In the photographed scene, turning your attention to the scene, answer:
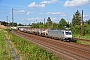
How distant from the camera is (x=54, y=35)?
149 feet

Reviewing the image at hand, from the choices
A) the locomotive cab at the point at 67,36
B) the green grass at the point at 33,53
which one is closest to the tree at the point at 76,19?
the locomotive cab at the point at 67,36

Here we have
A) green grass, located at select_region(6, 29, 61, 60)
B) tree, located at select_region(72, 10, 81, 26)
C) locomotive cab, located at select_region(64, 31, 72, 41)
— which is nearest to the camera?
green grass, located at select_region(6, 29, 61, 60)

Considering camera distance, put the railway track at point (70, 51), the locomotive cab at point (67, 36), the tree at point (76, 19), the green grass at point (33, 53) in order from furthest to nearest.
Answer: the tree at point (76, 19) < the locomotive cab at point (67, 36) < the railway track at point (70, 51) < the green grass at point (33, 53)

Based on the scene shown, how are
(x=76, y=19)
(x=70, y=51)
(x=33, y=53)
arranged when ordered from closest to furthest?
(x=33, y=53)
(x=70, y=51)
(x=76, y=19)

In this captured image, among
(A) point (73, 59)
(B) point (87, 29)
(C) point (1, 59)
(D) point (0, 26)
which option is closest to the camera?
(C) point (1, 59)

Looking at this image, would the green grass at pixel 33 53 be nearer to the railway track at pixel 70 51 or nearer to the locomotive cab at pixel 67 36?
the railway track at pixel 70 51

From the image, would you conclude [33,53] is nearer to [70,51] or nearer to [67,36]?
[70,51]

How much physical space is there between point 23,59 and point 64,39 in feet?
82.5

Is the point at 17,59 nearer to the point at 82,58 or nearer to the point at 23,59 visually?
the point at 23,59

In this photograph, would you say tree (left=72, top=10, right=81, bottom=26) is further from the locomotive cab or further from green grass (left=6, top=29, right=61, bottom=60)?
green grass (left=6, top=29, right=61, bottom=60)

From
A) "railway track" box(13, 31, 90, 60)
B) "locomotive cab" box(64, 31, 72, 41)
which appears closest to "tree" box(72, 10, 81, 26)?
"locomotive cab" box(64, 31, 72, 41)

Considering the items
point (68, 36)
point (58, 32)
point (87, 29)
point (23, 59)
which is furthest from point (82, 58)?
point (87, 29)

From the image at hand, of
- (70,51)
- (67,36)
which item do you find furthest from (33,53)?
(67,36)

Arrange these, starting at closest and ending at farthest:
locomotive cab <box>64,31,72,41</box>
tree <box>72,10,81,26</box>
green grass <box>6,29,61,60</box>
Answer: green grass <box>6,29,61,60</box>
locomotive cab <box>64,31,72,41</box>
tree <box>72,10,81,26</box>
